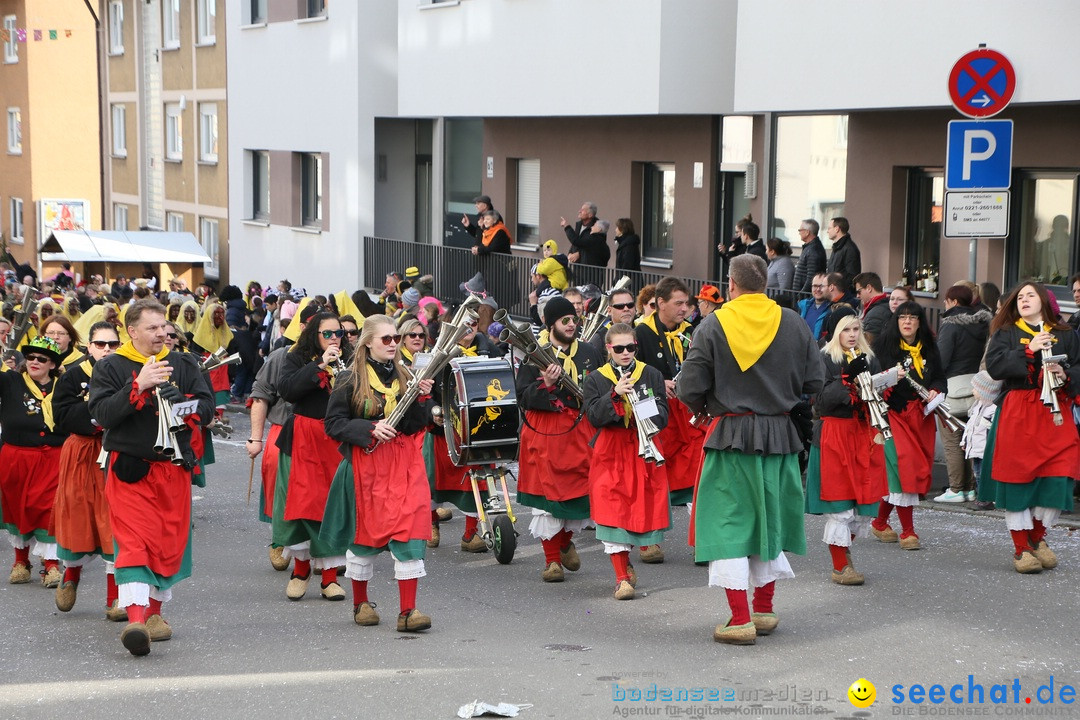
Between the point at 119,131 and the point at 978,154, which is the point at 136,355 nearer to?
the point at 978,154

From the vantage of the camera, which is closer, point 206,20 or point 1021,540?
point 1021,540

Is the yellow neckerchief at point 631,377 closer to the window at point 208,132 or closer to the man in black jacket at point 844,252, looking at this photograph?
the man in black jacket at point 844,252

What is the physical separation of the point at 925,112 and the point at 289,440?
8768 millimetres

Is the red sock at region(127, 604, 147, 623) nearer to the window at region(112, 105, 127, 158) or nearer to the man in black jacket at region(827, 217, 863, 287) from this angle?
the man in black jacket at region(827, 217, 863, 287)

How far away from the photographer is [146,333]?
26.2ft

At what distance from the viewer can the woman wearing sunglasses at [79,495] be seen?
868 centimetres

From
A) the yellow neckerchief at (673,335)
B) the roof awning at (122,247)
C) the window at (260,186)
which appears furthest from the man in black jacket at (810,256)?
the roof awning at (122,247)

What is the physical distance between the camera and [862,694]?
6695 mm

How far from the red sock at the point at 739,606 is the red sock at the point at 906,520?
9.51ft

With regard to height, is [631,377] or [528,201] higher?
[528,201]

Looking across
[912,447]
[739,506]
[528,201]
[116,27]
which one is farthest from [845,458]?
[116,27]

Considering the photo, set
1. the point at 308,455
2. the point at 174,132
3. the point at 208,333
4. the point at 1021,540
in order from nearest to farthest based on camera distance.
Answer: the point at 308,455, the point at 1021,540, the point at 208,333, the point at 174,132

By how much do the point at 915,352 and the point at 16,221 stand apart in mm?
39908

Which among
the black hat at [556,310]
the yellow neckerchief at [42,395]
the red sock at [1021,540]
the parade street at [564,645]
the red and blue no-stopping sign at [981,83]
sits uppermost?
the red and blue no-stopping sign at [981,83]
